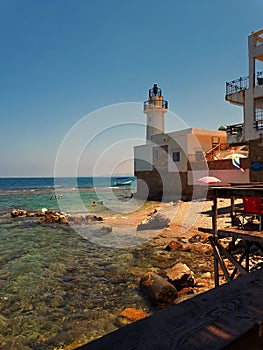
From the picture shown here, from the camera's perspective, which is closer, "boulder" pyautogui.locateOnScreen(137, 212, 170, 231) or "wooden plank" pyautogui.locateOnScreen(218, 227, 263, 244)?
"wooden plank" pyautogui.locateOnScreen(218, 227, 263, 244)

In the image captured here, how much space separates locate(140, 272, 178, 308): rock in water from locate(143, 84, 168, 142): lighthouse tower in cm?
3262

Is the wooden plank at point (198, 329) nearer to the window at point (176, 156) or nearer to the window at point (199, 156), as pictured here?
the window at point (199, 156)

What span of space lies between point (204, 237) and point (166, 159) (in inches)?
780

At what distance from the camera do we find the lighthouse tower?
39.4 m

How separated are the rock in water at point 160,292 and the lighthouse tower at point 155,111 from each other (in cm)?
3262

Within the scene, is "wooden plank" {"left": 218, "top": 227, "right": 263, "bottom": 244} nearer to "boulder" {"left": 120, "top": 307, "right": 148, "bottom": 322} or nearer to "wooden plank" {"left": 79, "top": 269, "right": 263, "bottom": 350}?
"boulder" {"left": 120, "top": 307, "right": 148, "bottom": 322}

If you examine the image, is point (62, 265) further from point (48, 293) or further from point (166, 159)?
point (166, 159)

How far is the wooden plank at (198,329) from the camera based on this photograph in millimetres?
1115

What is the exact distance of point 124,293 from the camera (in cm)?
804

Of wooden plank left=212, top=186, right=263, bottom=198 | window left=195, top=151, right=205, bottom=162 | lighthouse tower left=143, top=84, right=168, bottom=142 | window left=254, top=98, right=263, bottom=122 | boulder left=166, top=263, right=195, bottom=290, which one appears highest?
lighthouse tower left=143, top=84, right=168, bottom=142

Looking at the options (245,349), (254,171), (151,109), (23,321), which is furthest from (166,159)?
(245,349)

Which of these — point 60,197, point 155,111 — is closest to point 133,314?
point 155,111

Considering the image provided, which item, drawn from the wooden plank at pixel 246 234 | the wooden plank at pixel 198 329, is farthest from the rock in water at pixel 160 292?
the wooden plank at pixel 198 329

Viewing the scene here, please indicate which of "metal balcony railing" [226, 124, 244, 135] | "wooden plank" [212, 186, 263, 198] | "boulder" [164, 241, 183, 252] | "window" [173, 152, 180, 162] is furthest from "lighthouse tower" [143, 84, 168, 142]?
"wooden plank" [212, 186, 263, 198]
